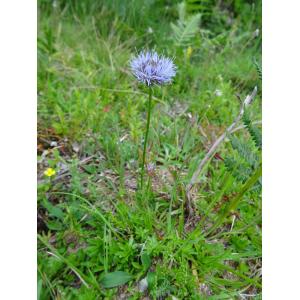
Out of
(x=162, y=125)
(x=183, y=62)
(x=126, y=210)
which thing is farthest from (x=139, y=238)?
(x=183, y=62)

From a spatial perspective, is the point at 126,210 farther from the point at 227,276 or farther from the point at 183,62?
the point at 183,62

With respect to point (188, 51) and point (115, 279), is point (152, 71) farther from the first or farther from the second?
point (188, 51)

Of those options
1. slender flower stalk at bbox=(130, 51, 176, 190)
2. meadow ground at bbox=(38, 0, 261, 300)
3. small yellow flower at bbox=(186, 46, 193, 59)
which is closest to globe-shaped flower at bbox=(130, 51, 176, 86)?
slender flower stalk at bbox=(130, 51, 176, 190)

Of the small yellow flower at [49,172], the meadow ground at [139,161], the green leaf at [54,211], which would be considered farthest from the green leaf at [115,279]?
the small yellow flower at [49,172]

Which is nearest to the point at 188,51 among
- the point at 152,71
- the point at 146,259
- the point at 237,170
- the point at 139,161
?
the point at 139,161

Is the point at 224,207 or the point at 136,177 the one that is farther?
the point at 136,177

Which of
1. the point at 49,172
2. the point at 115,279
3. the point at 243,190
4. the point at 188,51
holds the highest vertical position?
the point at 188,51

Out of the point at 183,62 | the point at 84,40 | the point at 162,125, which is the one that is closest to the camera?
the point at 162,125
